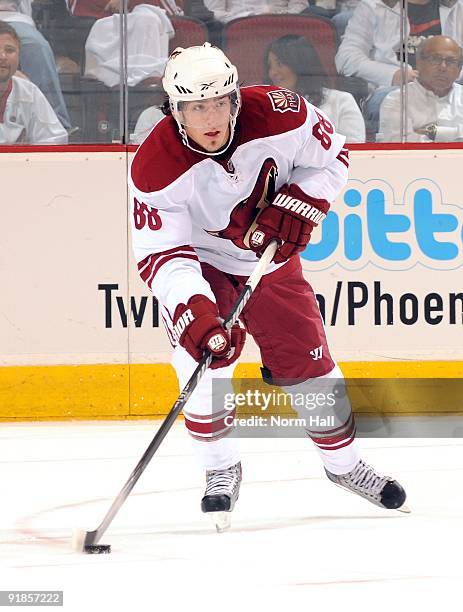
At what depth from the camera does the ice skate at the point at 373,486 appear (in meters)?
3.07

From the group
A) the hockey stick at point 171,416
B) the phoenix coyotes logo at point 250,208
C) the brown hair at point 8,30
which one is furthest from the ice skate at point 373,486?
the brown hair at point 8,30

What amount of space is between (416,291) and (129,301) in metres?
1.09

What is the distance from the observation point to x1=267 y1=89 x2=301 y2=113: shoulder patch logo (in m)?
3.03

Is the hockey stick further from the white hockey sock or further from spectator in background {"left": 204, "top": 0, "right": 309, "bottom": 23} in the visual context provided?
spectator in background {"left": 204, "top": 0, "right": 309, "bottom": 23}

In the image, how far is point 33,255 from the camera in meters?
4.70

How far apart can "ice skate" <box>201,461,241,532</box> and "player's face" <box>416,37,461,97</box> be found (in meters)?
2.22

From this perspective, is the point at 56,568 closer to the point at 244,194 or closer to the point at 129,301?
the point at 244,194

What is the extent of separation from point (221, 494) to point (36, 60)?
230 cm

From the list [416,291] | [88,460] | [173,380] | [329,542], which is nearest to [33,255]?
[173,380]

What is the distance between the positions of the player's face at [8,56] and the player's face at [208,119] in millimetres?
2008

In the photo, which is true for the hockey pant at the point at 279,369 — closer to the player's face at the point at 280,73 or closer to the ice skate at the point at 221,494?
the ice skate at the point at 221,494

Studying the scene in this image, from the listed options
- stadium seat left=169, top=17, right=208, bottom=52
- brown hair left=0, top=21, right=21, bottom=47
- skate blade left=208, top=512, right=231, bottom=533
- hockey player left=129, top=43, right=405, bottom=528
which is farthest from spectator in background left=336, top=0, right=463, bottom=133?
skate blade left=208, top=512, right=231, bottom=533

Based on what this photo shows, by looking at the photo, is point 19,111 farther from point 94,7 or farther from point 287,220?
point 287,220

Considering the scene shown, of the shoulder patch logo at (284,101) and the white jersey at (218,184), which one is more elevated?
the shoulder patch logo at (284,101)
